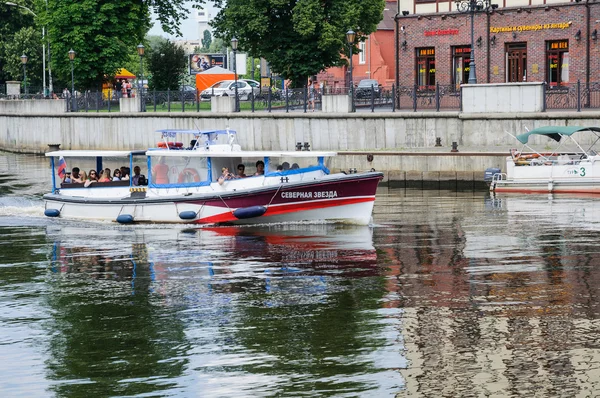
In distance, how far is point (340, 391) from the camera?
1369 centimetres

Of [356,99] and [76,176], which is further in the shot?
[356,99]

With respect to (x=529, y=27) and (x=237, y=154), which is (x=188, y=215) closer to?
(x=237, y=154)

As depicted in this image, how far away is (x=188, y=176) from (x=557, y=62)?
24642 mm

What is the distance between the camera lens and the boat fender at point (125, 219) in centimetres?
2959

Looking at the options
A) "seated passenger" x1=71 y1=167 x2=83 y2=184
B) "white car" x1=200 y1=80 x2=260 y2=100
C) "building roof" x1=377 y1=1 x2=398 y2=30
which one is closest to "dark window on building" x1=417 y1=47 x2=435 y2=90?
"white car" x1=200 y1=80 x2=260 y2=100

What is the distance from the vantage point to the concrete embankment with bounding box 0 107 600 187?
38.8m

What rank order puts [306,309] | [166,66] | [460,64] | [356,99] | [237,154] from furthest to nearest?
[166,66]
[460,64]
[356,99]
[237,154]
[306,309]

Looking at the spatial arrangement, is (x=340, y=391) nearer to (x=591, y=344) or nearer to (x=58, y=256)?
(x=591, y=344)

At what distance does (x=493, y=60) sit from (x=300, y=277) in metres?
31.0

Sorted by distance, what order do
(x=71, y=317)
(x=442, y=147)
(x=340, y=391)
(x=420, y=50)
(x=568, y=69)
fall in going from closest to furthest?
1. (x=340, y=391)
2. (x=71, y=317)
3. (x=442, y=147)
4. (x=568, y=69)
5. (x=420, y=50)

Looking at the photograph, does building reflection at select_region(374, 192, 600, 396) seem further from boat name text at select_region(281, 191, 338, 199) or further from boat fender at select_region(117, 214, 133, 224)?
boat fender at select_region(117, 214, 133, 224)

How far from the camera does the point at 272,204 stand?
28.1 meters

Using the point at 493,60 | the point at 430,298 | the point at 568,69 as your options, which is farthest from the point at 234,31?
the point at 430,298

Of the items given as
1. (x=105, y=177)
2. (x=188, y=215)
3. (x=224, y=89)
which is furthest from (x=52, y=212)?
(x=224, y=89)
